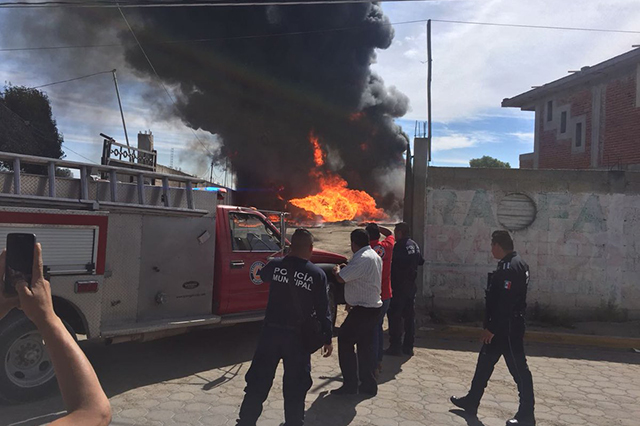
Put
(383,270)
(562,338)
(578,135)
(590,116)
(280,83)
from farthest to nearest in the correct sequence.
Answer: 1. (280,83)
2. (578,135)
3. (590,116)
4. (562,338)
5. (383,270)

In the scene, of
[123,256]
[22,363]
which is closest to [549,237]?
[123,256]

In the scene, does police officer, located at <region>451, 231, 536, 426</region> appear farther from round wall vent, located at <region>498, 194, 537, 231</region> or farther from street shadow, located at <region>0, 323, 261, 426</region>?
round wall vent, located at <region>498, 194, 537, 231</region>

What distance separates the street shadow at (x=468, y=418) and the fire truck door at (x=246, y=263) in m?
2.63

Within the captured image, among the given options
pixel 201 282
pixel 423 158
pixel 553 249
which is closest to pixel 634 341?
pixel 553 249

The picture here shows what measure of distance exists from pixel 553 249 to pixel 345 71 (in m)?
21.7

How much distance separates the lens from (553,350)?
6.68 metres

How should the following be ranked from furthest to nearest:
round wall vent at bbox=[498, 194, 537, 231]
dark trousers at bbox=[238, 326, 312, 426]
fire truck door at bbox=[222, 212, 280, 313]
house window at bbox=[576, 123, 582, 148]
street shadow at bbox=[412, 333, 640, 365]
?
house window at bbox=[576, 123, 582, 148] < round wall vent at bbox=[498, 194, 537, 231] < street shadow at bbox=[412, 333, 640, 365] < fire truck door at bbox=[222, 212, 280, 313] < dark trousers at bbox=[238, 326, 312, 426]

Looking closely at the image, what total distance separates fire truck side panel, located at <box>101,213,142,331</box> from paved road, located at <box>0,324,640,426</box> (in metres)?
0.71

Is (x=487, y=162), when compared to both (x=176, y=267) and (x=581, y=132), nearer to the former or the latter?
(x=581, y=132)

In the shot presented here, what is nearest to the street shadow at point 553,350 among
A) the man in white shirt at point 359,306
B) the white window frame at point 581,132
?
the man in white shirt at point 359,306

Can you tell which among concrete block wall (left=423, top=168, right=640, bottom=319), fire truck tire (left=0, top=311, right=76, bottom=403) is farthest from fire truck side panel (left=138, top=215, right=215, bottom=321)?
concrete block wall (left=423, top=168, right=640, bottom=319)

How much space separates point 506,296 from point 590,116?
46.4 ft

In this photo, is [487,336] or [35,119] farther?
[35,119]

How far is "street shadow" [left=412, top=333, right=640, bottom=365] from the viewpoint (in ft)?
21.0
